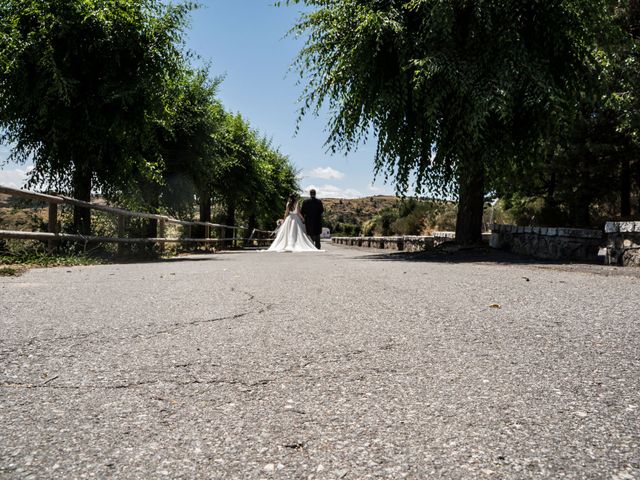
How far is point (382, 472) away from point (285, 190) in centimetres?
3536

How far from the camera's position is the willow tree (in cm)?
949

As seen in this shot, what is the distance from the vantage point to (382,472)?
140 centimetres

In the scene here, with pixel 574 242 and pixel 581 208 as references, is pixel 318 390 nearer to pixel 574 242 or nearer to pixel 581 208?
pixel 574 242

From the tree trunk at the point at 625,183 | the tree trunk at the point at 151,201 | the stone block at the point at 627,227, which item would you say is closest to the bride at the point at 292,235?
the tree trunk at the point at 151,201

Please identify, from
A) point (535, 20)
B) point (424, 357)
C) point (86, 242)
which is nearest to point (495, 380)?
point (424, 357)

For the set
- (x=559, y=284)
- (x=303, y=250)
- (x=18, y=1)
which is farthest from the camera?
(x=303, y=250)

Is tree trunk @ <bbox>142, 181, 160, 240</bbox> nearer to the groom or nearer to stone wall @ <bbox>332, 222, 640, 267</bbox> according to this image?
the groom

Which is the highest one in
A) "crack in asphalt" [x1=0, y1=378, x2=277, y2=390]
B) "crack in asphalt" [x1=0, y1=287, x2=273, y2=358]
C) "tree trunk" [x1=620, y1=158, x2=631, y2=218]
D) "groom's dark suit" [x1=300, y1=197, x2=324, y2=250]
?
"tree trunk" [x1=620, y1=158, x2=631, y2=218]

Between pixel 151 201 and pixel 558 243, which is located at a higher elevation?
pixel 151 201

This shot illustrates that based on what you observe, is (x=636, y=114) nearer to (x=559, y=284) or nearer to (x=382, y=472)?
(x=559, y=284)

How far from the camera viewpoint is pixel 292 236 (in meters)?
17.8

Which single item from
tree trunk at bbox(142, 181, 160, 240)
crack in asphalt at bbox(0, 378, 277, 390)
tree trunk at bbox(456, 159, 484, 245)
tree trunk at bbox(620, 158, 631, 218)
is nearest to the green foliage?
tree trunk at bbox(142, 181, 160, 240)

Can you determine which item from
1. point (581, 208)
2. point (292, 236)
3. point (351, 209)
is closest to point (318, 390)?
point (292, 236)

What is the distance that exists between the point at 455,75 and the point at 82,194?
26.3 feet
